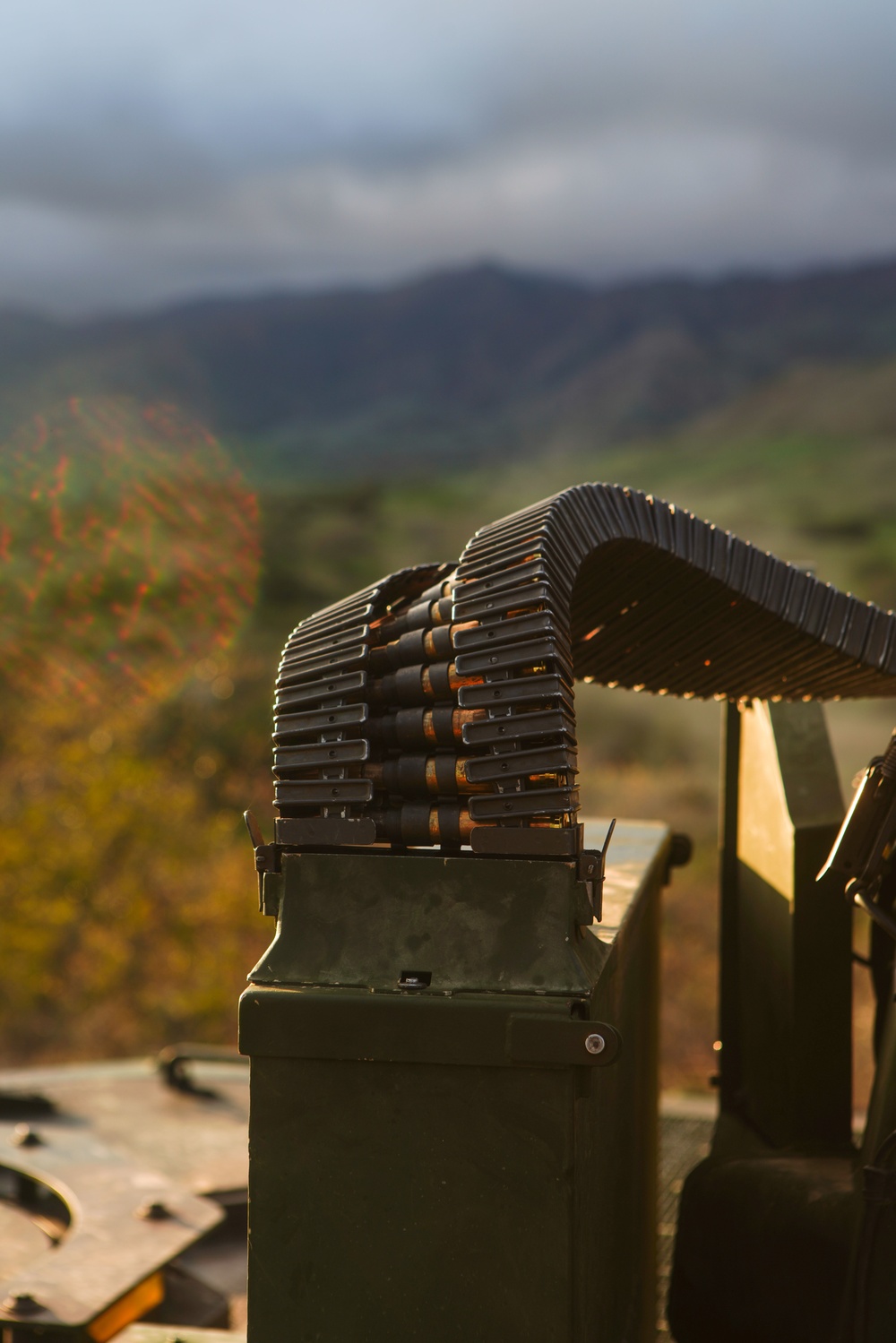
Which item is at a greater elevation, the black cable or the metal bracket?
the metal bracket

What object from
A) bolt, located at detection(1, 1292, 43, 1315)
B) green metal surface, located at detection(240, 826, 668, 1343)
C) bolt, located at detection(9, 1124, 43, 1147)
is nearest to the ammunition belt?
green metal surface, located at detection(240, 826, 668, 1343)

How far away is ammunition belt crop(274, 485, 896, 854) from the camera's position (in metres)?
2.67

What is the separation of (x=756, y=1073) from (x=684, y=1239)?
2.52ft

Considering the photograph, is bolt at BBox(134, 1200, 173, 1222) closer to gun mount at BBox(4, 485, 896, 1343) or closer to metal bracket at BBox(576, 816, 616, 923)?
gun mount at BBox(4, 485, 896, 1343)

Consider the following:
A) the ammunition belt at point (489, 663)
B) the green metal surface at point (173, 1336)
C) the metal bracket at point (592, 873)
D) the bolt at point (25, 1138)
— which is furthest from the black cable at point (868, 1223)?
the bolt at point (25, 1138)

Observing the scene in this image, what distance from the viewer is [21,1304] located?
3.76 meters

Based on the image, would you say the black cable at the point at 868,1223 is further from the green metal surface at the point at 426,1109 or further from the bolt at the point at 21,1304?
the bolt at the point at 21,1304

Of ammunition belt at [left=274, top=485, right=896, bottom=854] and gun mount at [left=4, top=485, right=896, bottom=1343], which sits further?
ammunition belt at [left=274, top=485, right=896, bottom=854]

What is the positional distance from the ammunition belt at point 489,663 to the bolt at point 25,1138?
11.1ft

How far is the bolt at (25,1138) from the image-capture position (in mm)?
5539

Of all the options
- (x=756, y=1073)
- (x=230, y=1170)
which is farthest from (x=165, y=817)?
(x=756, y=1073)

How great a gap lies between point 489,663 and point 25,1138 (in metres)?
3.90

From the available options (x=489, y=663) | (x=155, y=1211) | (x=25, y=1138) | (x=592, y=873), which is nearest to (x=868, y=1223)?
(x=592, y=873)

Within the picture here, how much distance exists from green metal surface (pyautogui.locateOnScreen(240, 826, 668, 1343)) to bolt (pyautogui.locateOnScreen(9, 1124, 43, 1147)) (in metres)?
3.27
